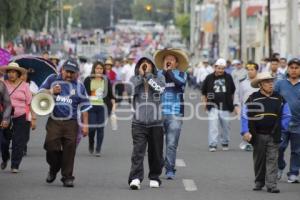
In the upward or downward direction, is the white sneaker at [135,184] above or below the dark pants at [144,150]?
below

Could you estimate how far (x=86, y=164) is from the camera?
61.9 ft

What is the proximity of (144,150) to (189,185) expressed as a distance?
0.93 m

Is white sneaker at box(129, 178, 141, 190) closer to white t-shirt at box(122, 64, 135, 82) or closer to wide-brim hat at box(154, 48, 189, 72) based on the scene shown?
wide-brim hat at box(154, 48, 189, 72)

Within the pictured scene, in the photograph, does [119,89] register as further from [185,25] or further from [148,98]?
[185,25]

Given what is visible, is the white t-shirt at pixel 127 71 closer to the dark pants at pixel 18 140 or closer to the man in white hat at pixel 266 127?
the dark pants at pixel 18 140

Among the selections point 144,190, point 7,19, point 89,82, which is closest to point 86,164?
point 89,82

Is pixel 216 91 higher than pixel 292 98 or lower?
higher

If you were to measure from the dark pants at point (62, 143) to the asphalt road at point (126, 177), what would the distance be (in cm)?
31

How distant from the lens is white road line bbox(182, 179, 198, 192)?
50.1ft

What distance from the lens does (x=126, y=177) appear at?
16.8 meters

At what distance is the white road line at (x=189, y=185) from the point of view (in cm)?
1526

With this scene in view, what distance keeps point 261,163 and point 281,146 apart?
1.04m

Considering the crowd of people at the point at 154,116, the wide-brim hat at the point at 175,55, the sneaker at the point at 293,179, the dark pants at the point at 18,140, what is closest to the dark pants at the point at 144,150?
the crowd of people at the point at 154,116

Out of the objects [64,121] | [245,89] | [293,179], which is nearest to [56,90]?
[64,121]
